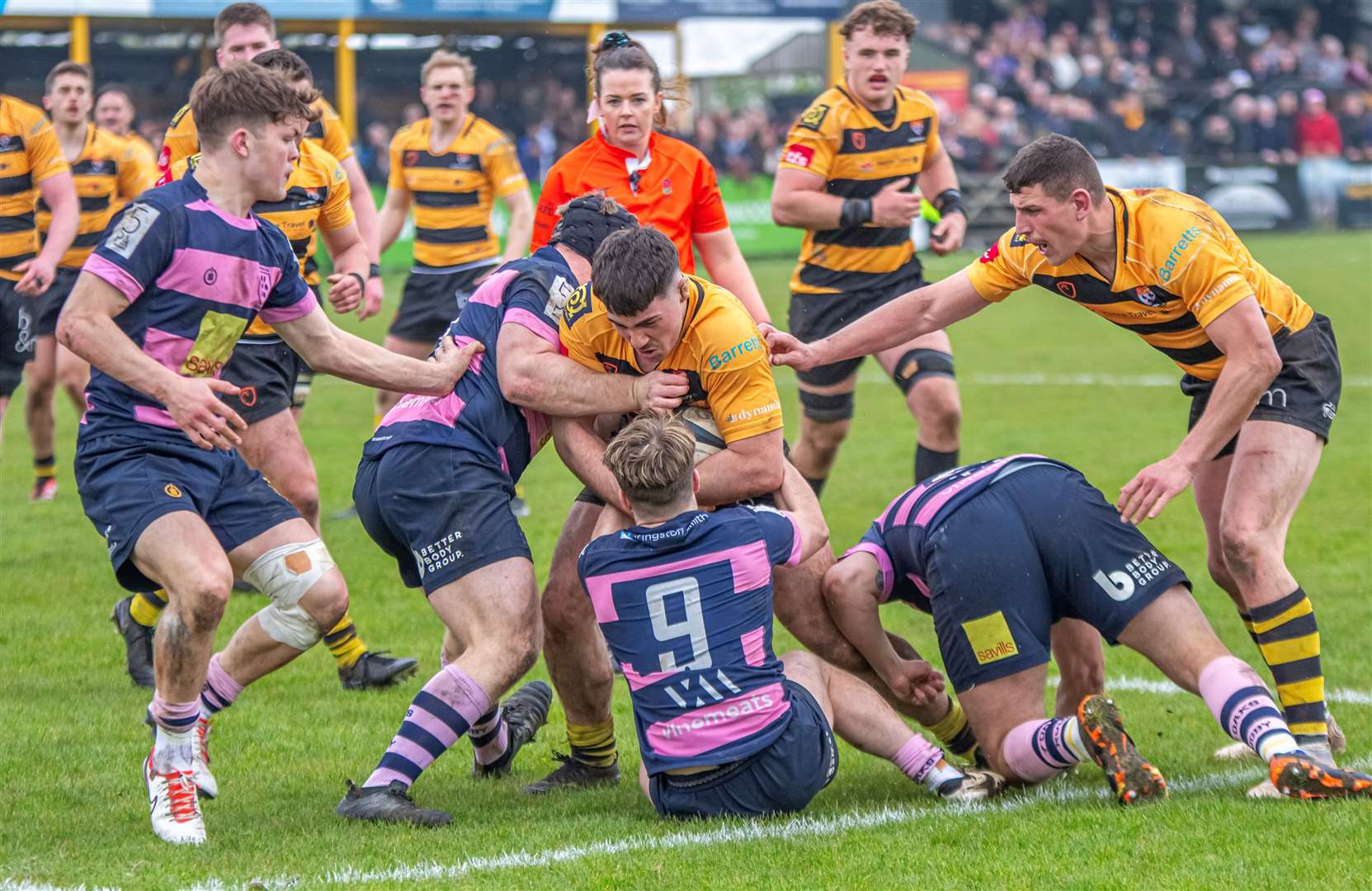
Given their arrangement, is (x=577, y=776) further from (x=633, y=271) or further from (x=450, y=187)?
(x=450, y=187)

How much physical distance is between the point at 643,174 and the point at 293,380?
183cm

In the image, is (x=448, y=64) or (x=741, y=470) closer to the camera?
(x=741, y=470)

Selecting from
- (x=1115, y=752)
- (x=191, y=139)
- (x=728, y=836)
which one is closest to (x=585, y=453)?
(x=728, y=836)

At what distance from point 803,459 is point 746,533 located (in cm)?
Result: 421

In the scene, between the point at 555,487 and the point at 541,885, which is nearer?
the point at 541,885

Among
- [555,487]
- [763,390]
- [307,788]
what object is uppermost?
[763,390]

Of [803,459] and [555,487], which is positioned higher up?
[803,459]

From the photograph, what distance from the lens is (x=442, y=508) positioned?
5105mm

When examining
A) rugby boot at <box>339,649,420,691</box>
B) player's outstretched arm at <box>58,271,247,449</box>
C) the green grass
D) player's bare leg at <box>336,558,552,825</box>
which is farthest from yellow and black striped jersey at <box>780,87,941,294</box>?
player's outstretched arm at <box>58,271,247,449</box>

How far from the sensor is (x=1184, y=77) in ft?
118

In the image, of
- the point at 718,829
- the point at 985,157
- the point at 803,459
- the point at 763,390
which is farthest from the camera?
the point at 985,157

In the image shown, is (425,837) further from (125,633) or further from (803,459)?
(803,459)

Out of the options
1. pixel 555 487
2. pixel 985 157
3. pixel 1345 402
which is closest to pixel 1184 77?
pixel 985 157

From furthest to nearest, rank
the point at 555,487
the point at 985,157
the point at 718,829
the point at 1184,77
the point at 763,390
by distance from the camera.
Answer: the point at 1184,77 < the point at 985,157 < the point at 555,487 < the point at 763,390 < the point at 718,829
